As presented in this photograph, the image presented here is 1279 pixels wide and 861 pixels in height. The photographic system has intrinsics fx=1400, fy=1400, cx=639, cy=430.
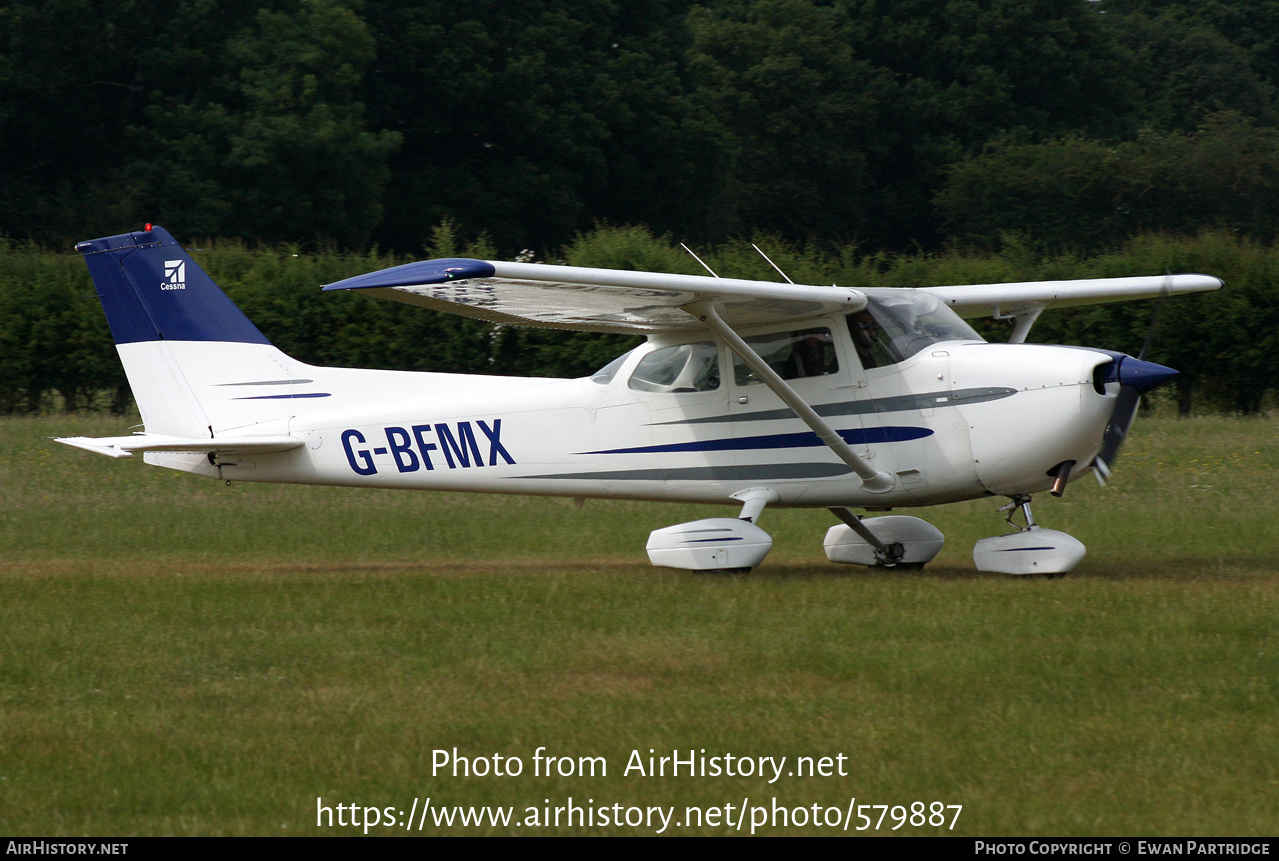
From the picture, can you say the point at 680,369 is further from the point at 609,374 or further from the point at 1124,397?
the point at 1124,397

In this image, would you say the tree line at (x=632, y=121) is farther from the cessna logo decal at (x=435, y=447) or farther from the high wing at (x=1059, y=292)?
the cessna logo decal at (x=435, y=447)

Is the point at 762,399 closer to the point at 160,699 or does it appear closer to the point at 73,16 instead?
the point at 160,699

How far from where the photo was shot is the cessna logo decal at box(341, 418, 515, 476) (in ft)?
36.9

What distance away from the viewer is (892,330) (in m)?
10.4

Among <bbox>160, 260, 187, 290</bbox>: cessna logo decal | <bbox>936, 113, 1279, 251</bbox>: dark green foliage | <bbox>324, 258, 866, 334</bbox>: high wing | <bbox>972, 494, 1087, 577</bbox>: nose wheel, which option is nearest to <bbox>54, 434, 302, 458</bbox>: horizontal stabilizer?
<bbox>160, 260, 187, 290</bbox>: cessna logo decal

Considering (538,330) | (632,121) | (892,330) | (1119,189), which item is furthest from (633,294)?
(1119,189)

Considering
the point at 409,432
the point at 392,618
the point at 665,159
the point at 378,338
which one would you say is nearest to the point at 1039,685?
the point at 392,618

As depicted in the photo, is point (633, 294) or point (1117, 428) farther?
point (1117, 428)

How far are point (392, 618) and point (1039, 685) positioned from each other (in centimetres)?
417

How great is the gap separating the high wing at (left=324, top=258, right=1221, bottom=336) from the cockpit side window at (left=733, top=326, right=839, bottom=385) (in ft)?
0.47

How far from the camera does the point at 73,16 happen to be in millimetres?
40031

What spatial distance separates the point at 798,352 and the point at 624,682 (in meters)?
4.05

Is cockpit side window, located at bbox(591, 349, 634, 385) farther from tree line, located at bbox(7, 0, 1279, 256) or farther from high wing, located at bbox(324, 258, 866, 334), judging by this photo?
tree line, located at bbox(7, 0, 1279, 256)

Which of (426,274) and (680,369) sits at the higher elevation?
(426,274)
